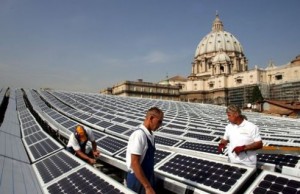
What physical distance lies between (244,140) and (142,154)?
2157mm

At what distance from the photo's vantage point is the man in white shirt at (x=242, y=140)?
5.29 m

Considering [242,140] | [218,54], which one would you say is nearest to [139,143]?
[242,140]

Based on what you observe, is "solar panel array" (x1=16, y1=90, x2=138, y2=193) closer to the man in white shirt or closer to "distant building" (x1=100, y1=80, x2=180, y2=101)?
the man in white shirt

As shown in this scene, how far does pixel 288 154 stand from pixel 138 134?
3796mm

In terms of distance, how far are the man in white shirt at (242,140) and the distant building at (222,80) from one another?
9195cm

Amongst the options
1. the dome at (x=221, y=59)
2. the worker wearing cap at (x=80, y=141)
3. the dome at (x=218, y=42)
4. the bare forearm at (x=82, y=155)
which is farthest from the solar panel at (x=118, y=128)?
the dome at (x=218, y=42)

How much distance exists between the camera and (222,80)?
113 metres

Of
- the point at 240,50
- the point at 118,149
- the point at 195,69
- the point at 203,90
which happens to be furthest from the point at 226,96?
the point at 118,149

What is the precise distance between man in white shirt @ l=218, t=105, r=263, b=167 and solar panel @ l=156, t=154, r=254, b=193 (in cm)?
33

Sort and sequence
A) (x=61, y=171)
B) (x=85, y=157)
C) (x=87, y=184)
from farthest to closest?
1. (x=85, y=157)
2. (x=61, y=171)
3. (x=87, y=184)

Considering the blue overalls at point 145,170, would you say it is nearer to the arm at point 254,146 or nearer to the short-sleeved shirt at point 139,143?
the short-sleeved shirt at point 139,143

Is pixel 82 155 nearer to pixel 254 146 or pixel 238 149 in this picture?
pixel 238 149

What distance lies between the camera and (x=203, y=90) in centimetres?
11894

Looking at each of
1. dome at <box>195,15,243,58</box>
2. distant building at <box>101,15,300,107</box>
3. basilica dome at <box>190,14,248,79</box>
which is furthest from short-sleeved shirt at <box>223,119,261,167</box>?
dome at <box>195,15,243,58</box>
